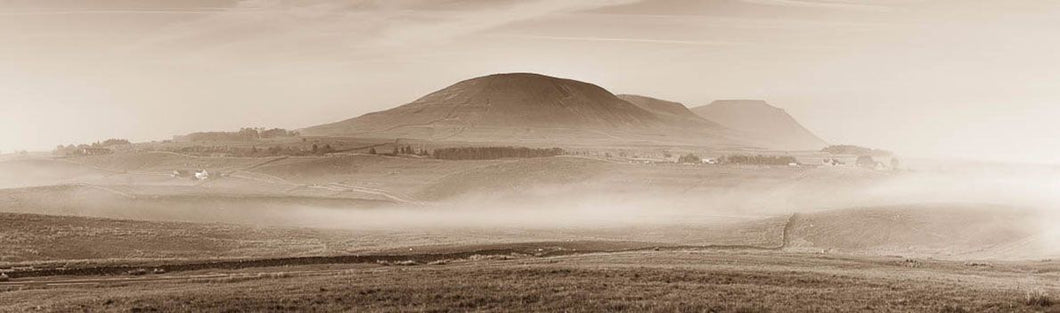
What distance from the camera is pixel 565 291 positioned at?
30.2 metres

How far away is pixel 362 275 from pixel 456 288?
8.34 meters

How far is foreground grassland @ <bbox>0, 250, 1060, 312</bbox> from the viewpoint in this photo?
27281 mm

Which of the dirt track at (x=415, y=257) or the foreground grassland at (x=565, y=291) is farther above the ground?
the foreground grassland at (x=565, y=291)

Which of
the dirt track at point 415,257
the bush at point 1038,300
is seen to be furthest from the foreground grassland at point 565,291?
the dirt track at point 415,257

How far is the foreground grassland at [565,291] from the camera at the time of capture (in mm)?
27281

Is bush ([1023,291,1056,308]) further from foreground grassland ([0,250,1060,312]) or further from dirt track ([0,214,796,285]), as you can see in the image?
dirt track ([0,214,796,285])

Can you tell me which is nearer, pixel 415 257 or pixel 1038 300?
pixel 1038 300

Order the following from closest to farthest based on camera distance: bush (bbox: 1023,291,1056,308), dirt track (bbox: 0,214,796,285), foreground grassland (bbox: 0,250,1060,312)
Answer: foreground grassland (bbox: 0,250,1060,312)
bush (bbox: 1023,291,1056,308)
dirt track (bbox: 0,214,796,285)

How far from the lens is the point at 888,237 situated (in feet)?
262

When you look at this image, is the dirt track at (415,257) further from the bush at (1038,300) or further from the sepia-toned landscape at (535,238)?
the bush at (1038,300)

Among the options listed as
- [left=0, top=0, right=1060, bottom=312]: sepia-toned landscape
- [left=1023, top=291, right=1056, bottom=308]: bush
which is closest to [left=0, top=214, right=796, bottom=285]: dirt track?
[left=0, top=0, right=1060, bottom=312]: sepia-toned landscape

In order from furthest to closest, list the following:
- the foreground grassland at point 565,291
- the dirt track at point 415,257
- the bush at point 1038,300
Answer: the dirt track at point 415,257 → the bush at point 1038,300 → the foreground grassland at point 565,291

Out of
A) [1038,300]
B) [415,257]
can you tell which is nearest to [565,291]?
[1038,300]

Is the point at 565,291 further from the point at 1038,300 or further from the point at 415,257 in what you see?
the point at 415,257
